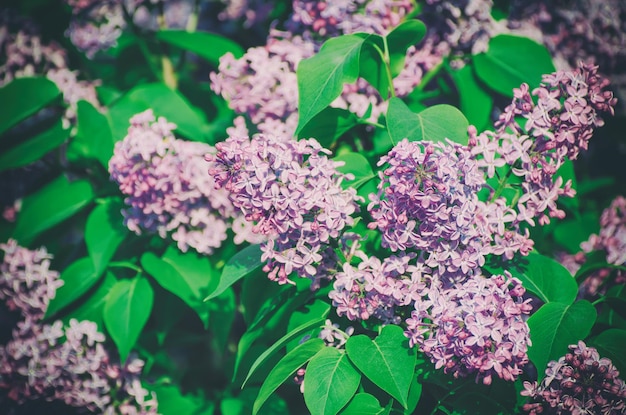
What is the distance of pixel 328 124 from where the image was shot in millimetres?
1207

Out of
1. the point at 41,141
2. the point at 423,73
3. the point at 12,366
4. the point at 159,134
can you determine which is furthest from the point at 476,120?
the point at 12,366

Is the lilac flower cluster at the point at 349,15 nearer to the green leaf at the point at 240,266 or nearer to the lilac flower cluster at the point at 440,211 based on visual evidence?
the lilac flower cluster at the point at 440,211

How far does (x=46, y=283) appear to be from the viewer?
1477 mm

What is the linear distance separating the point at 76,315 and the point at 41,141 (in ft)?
1.81

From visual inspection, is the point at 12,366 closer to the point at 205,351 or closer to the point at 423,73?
the point at 205,351

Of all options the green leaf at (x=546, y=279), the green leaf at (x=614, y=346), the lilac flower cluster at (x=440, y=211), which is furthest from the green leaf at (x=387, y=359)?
the green leaf at (x=614, y=346)

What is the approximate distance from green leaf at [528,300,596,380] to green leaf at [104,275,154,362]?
3.12ft

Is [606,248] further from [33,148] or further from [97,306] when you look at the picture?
[33,148]

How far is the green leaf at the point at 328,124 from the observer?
1179 millimetres

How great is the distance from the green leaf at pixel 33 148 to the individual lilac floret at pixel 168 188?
353 millimetres

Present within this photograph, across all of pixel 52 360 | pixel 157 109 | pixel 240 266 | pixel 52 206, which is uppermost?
pixel 157 109

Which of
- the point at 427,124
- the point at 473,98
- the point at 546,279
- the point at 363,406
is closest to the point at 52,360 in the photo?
the point at 363,406

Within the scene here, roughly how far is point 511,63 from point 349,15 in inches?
19.0

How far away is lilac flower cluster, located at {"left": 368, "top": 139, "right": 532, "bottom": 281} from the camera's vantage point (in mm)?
891
